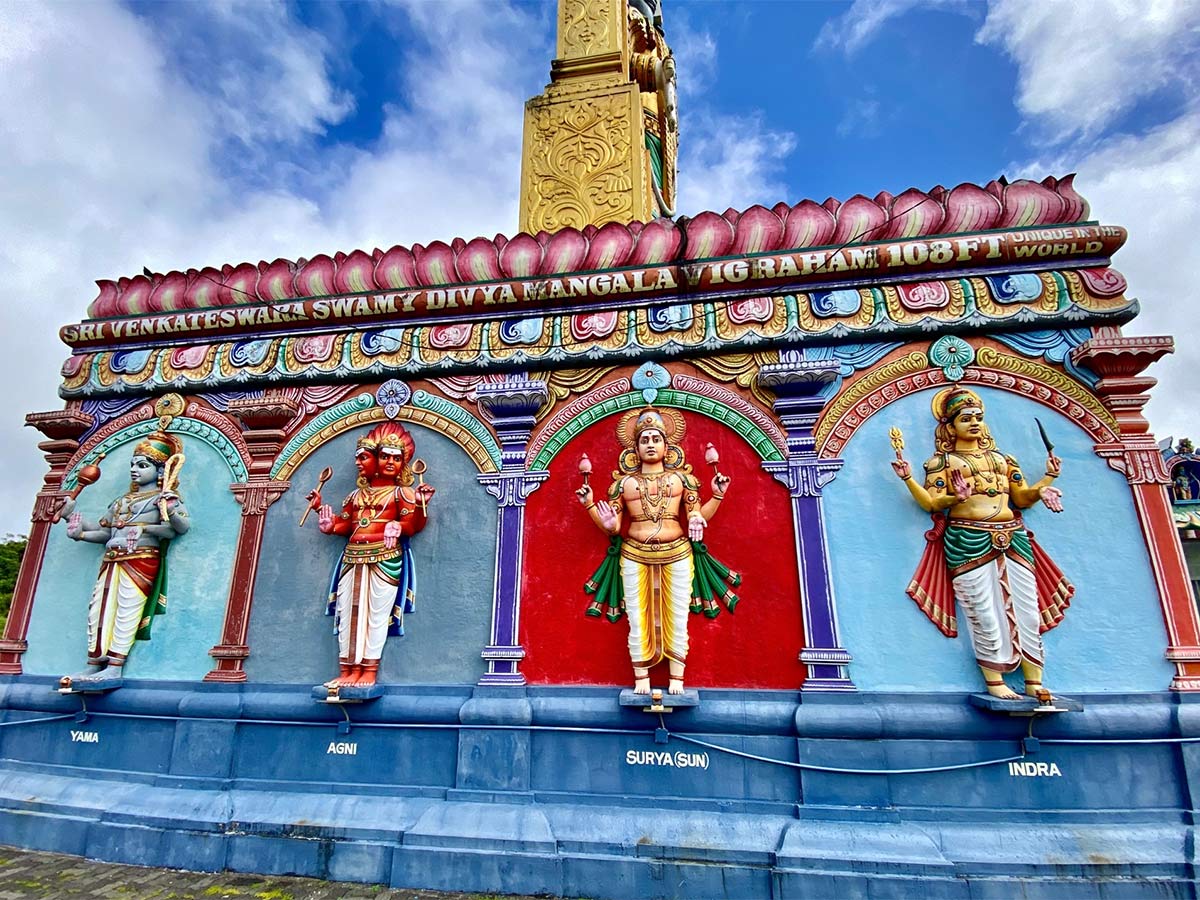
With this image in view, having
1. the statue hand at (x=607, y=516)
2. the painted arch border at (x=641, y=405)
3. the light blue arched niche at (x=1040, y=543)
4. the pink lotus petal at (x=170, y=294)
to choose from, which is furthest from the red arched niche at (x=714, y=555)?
the pink lotus petal at (x=170, y=294)

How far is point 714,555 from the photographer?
496 centimetres

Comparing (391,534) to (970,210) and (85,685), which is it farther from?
(970,210)

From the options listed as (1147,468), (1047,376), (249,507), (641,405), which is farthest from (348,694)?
(1147,468)

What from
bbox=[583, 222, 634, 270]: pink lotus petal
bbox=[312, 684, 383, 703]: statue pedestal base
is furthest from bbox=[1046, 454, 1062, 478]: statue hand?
bbox=[312, 684, 383, 703]: statue pedestal base

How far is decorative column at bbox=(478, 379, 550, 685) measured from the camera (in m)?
4.96

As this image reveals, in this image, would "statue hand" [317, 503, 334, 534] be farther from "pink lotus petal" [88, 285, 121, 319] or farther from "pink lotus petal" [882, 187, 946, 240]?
"pink lotus petal" [882, 187, 946, 240]

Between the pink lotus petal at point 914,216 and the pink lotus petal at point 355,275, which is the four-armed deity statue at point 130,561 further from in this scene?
the pink lotus petal at point 914,216

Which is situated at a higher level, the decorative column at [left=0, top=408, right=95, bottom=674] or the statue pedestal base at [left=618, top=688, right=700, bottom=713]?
the decorative column at [left=0, top=408, right=95, bottom=674]

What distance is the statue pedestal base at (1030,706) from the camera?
4062 mm

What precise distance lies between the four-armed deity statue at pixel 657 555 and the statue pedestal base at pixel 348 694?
1.77 meters

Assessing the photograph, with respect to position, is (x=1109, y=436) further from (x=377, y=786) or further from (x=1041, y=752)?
(x=377, y=786)

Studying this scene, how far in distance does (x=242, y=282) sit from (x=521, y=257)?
115 inches

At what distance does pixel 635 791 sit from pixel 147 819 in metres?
3.67

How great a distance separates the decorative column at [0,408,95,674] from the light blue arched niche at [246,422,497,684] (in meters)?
2.35
